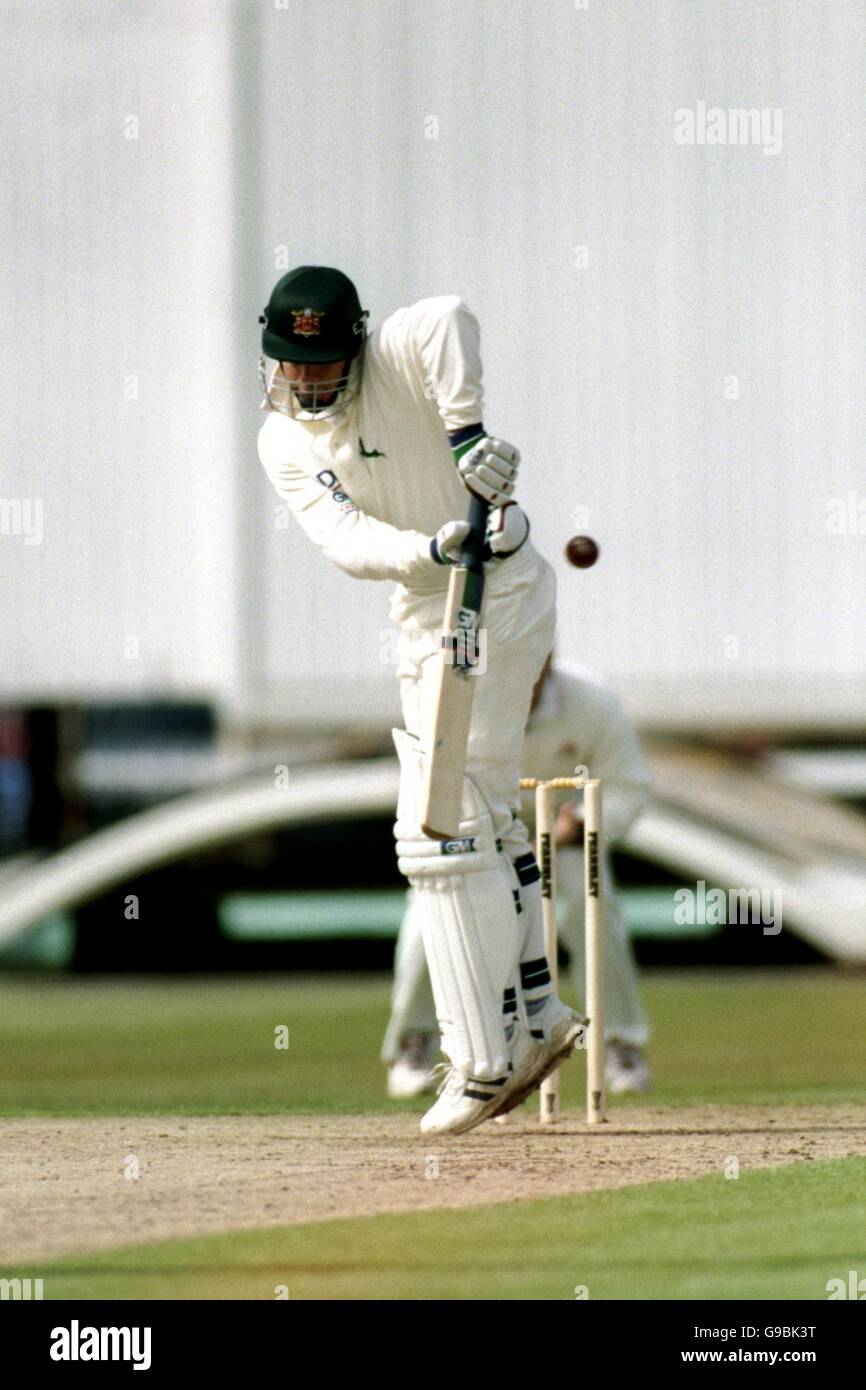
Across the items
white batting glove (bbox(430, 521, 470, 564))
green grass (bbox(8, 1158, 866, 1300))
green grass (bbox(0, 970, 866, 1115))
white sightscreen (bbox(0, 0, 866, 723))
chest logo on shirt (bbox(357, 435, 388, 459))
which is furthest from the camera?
white sightscreen (bbox(0, 0, 866, 723))

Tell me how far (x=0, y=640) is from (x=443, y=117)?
3.74m

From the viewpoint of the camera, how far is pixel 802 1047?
298 inches

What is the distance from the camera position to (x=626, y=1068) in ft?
18.0

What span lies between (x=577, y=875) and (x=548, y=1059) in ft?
4.99

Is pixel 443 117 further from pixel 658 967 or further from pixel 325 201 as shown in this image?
pixel 658 967

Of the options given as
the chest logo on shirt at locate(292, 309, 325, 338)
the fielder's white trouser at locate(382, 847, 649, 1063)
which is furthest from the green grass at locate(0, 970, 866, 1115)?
the chest logo on shirt at locate(292, 309, 325, 338)

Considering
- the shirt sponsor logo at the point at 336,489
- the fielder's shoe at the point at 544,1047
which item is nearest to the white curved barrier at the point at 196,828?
the fielder's shoe at the point at 544,1047

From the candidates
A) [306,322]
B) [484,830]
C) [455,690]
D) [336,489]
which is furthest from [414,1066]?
[306,322]

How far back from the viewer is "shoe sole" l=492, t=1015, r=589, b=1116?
12.9 feet

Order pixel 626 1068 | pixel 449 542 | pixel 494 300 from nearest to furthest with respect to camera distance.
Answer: pixel 449 542 → pixel 626 1068 → pixel 494 300

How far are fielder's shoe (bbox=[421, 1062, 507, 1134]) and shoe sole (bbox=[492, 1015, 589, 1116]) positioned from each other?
0.02 meters

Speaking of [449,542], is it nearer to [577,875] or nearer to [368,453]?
[368,453]

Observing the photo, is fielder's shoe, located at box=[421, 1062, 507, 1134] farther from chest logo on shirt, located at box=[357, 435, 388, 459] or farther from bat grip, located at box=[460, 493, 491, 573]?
chest logo on shirt, located at box=[357, 435, 388, 459]

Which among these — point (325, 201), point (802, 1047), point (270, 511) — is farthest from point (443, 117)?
point (802, 1047)
